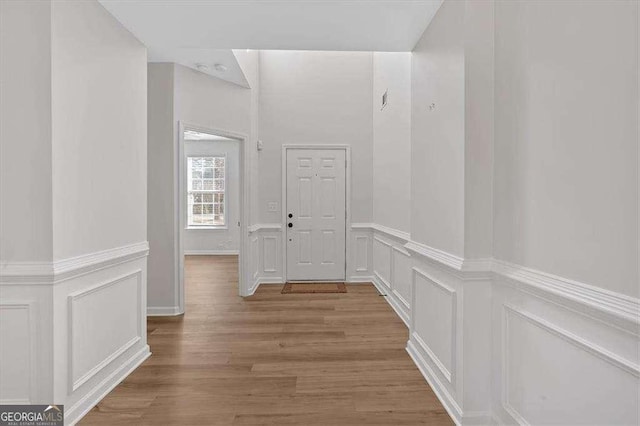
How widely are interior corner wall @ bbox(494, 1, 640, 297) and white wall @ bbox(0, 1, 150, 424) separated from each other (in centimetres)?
240

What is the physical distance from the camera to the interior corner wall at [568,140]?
1.25m

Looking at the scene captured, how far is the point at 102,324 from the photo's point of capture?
2.44m

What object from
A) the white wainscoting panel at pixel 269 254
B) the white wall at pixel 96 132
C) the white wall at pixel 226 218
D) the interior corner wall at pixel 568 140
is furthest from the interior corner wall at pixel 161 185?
the white wall at pixel 226 218

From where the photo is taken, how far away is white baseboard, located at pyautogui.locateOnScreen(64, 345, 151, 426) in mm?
2119

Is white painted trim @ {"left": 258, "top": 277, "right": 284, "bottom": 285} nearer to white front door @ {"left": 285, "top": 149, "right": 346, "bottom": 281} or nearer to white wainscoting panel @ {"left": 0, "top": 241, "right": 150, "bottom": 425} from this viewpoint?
white front door @ {"left": 285, "top": 149, "right": 346, "bottom": 281}

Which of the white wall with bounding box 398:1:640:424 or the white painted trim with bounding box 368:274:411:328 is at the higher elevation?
the white wall with bounding box 398:1:640:424

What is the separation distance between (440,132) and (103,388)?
277 centimetres

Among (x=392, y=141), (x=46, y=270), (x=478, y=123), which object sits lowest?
(x=46, y=270)

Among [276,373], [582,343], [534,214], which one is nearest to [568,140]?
[534,214]

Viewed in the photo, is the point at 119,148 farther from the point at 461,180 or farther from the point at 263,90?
the point at 263,90

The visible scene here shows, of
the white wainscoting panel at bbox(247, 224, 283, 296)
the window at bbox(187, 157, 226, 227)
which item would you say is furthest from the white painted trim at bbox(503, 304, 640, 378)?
the window at bbox(187, 157, 226, 227)

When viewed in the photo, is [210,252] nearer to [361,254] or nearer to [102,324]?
[361,254]

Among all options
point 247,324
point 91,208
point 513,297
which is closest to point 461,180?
point 513,297

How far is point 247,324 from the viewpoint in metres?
3.79
